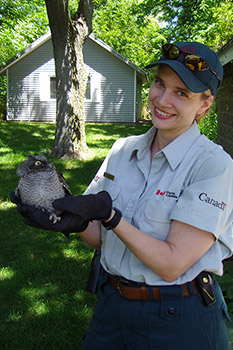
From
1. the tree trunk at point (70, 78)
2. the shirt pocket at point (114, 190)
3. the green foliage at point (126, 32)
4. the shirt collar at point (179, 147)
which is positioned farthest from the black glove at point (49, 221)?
the green foliage at point (126, 32)

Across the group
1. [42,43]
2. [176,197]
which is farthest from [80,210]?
[42,43]

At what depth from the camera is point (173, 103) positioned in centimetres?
167

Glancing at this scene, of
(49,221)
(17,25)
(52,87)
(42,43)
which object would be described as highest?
(17,25)

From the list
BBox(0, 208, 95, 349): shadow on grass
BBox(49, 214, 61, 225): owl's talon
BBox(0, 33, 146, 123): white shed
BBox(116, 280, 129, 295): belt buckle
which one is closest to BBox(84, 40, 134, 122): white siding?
BBox(0, 33, 146, 123): white shed

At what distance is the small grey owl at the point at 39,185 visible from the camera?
6.35ft

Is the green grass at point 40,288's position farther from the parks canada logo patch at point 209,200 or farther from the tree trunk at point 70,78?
the tree trunk at point 70,78

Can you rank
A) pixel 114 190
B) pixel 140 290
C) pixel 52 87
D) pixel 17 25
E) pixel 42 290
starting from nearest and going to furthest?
pixel 140 290, pixel 114 190, pixel 42 290, pixel 52 87, pixel 17 25

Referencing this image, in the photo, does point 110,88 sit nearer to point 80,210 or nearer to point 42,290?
point 42,290

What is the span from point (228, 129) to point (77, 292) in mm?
3920

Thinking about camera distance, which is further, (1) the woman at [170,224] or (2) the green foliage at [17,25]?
(2) the green foliage at [17,25]

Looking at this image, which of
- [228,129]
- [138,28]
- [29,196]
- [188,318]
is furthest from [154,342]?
[138,28]

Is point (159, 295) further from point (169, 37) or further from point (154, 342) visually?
point (169, 37)

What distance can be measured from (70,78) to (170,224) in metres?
7.46

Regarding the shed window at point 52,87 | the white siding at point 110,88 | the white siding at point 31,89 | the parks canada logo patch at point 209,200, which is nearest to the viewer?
the parks canada logo patch at point 209,200
